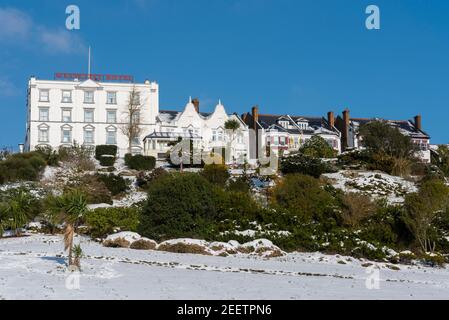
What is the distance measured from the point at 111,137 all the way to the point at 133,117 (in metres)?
3.85

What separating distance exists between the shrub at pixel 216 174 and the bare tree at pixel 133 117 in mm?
25056

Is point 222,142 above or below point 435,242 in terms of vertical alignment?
above

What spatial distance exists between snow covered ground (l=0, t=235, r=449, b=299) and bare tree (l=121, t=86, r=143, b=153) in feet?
149

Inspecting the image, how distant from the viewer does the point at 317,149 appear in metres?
67.8

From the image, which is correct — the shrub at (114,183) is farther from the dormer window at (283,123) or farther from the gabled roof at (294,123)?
the dormer window at (283,123)

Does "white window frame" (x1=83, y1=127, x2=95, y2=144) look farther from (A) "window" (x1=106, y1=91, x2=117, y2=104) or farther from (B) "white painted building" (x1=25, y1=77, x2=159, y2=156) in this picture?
(A) "window" (x1=106, y1=91, x2=117, y2=104)

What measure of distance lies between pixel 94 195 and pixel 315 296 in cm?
2935

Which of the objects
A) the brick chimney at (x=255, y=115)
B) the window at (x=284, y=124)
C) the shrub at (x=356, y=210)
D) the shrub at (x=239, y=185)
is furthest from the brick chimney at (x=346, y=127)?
the shrub at (x=356, y=210)

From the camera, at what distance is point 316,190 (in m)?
37.4

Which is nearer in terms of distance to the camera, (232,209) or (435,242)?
(435,242)

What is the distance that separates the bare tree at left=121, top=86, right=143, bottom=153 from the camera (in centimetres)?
7232

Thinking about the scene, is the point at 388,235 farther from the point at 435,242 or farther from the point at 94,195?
the point at 94,195

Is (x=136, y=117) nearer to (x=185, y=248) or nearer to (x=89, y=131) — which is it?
(x=89, y=131)
